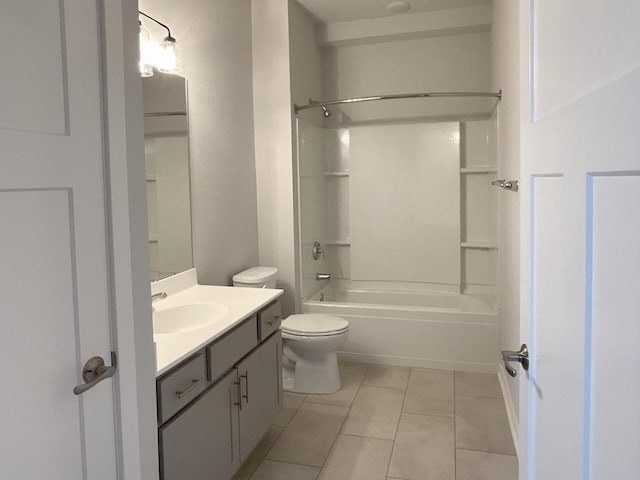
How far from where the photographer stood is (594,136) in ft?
2.27

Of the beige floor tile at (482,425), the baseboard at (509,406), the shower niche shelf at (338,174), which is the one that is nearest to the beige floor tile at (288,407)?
the beige floor tile at (482,425)

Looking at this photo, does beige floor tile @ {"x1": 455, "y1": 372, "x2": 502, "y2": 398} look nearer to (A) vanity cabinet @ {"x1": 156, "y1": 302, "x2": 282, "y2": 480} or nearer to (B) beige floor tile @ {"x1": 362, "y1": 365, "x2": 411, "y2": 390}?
(B) beige floor tile @ {"x1": 362, "y1": 365, "x2": 411, "y2": 390}

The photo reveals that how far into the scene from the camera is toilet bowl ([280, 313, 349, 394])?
10.1 ft

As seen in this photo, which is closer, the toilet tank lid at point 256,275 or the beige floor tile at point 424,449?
the beige floor tile at point 424,449

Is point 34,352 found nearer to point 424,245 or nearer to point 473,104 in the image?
point 424,245

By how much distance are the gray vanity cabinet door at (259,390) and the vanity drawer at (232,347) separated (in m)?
0.06

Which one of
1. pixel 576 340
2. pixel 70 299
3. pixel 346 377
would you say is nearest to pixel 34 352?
pixel 70 299

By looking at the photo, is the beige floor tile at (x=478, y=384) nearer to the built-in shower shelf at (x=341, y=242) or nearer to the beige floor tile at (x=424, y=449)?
the beige floor tile at (x=424, y=449)

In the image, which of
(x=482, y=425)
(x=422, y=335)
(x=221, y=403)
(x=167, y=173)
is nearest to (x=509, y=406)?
(x=482, y=425)

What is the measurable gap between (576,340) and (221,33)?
9.72 feet

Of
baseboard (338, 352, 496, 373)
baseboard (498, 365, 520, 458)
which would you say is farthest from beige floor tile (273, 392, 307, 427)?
baseboard (498, 365, 520, 458)

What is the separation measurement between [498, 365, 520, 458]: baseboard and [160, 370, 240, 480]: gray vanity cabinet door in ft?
4.49

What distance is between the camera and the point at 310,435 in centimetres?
269

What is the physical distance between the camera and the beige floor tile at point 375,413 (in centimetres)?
272
